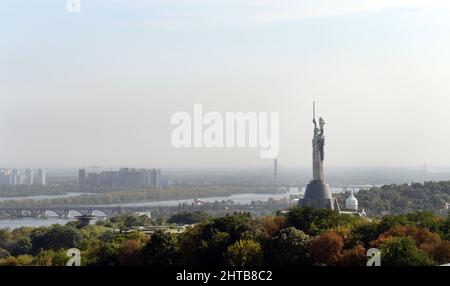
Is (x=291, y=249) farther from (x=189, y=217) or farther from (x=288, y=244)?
(x=189, y=217)

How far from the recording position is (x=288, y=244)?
32.9 feet

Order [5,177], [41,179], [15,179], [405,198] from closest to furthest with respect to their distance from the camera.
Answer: [405,198]
[5,177]
[15,179]
[41,179]

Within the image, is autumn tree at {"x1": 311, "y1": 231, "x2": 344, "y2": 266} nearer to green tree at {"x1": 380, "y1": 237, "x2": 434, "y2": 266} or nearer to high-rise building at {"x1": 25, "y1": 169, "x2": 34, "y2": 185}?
green tree at {"x1": 380, "y1": 237, "x2": 434, "y2": 266}

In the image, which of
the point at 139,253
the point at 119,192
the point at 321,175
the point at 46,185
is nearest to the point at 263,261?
the point at 139,253

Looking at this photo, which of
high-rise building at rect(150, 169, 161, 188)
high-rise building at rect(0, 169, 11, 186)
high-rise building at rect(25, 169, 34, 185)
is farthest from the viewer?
high-rise building at rect(25, 169, 34, 185)

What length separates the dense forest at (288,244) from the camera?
9258mm

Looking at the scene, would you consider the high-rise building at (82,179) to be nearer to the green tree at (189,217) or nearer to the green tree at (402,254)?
the green tree at (189,217)

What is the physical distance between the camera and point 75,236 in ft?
49.6

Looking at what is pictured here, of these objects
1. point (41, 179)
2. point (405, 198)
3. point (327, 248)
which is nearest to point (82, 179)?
point (41, 179)

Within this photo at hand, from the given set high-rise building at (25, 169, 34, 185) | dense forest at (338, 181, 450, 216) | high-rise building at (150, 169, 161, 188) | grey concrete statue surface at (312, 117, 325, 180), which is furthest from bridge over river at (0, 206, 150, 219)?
grey concrete statue surface at (312, 117, 325, 180)

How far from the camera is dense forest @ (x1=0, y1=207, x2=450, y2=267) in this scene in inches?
364

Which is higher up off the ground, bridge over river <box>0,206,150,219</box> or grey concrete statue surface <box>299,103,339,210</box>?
grey concrete statue surface <box>299,103,339,210</box>
